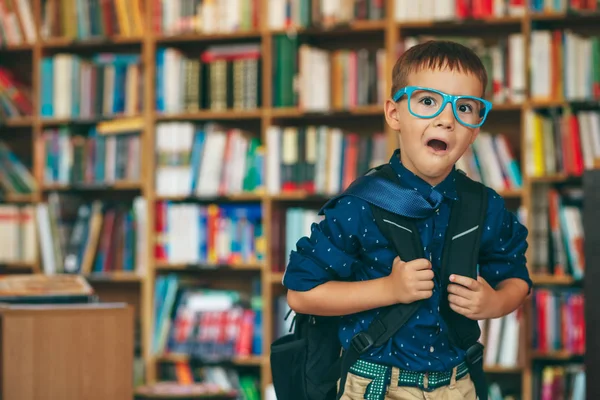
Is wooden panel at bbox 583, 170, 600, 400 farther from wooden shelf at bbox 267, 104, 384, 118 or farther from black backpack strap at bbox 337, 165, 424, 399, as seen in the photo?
wooden shelf at bbox 267, 104, 384, 118

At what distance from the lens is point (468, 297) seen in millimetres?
1444

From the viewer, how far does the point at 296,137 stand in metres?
4.16

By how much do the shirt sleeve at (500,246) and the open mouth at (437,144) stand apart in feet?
0.52

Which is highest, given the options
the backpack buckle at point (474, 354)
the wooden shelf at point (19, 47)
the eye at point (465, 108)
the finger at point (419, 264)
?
the wooden shelf at point (19, 47)

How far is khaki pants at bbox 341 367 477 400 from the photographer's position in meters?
1.44

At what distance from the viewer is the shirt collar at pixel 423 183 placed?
4.99 ft

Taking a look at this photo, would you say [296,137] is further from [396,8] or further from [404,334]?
[404,334]

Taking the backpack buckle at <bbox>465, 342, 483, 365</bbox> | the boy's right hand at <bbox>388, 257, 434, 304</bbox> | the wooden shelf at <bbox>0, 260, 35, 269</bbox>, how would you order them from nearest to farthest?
the boy's right hand at <bbox>388, 257, 434, 304</bbox>
the backpack buckle at <bbox>465, 342, 483, 365</bbox>
the wooden shelf at <bbox>0, 260, 35, 269</bbox>

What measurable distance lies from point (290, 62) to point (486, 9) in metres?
0.92

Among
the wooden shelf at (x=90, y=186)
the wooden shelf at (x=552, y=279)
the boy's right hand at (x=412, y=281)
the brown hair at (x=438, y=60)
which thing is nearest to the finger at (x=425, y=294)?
the boy's right hand at (x=412, y=281)

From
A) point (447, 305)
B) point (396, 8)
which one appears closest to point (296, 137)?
point (396, 8)

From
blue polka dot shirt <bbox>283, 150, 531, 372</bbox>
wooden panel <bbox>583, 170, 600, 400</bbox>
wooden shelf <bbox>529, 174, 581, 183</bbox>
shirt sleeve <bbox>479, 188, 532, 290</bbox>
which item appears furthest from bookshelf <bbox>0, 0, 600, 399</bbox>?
blue polka dot shirt <bbox>283, 150, 531, 372</bbox>

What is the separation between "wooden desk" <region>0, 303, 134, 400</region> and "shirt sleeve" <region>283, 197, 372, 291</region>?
115 cm

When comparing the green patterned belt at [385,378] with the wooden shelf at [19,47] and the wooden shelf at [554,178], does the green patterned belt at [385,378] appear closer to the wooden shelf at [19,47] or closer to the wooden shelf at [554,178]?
the wooden shelf at [554,178]
